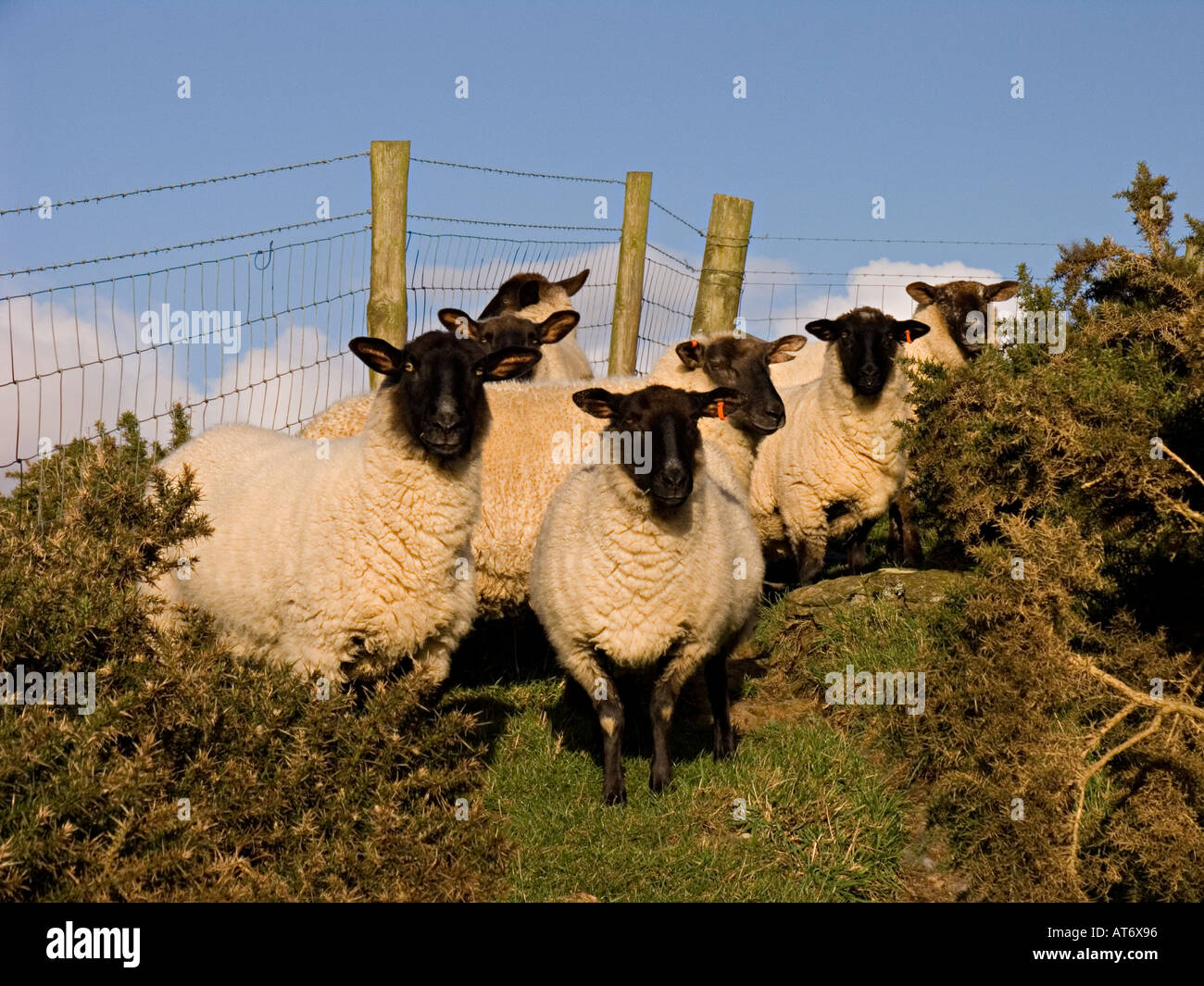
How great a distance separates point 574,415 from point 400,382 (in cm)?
201

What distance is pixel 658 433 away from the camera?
18.5ft

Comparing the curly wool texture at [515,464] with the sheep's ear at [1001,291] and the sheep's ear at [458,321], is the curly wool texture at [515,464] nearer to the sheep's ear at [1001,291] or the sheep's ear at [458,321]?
the sheep's ear at [458,321]

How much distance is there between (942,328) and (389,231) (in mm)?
5383

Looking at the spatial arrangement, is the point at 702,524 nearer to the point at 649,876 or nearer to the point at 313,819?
the point at 649,876

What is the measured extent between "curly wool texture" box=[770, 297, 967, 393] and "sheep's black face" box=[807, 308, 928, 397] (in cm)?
176

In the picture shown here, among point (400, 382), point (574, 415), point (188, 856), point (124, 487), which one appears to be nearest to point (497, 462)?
point (574, 415)

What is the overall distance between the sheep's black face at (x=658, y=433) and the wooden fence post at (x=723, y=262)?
4.57 metres

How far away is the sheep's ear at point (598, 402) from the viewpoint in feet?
19.2

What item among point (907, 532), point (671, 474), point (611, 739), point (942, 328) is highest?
point (942, 328)

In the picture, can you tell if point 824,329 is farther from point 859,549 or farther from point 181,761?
point 181,761

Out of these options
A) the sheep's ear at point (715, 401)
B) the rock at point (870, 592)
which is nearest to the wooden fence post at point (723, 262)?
the rock at point (870, 592)
